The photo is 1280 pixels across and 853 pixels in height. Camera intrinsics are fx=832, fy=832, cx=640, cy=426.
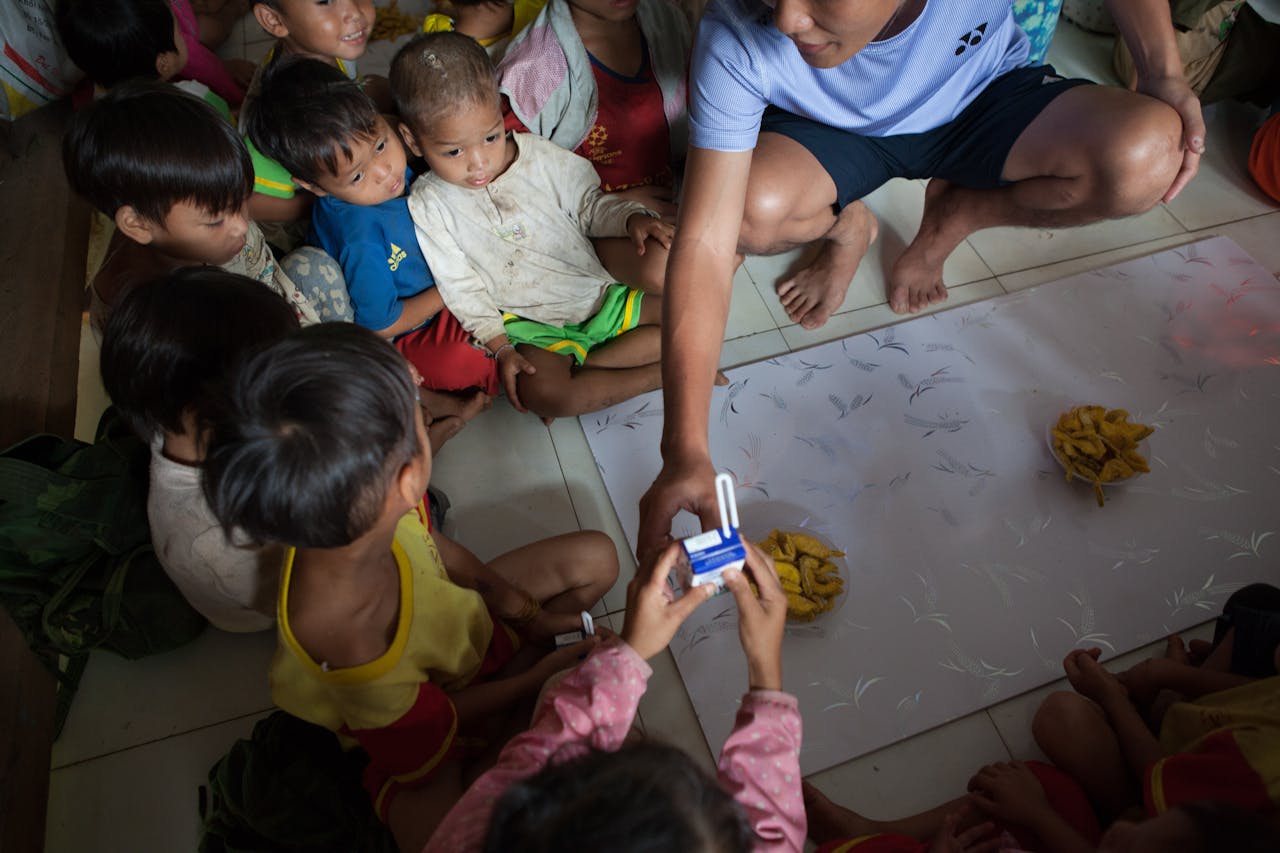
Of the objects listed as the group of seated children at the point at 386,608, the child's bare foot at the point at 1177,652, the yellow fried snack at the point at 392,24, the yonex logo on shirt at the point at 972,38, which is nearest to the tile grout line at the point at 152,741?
the group of seated children at the point at 386,608

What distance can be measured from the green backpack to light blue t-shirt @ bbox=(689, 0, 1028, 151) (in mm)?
952

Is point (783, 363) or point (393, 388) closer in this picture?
point (393, 388)

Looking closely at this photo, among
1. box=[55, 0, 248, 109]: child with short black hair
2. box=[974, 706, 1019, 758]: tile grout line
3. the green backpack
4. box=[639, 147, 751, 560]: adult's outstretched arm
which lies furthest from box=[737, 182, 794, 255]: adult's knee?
box=[55, 0, 248, 109]: child with short black hair

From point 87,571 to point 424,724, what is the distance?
60 centimetres

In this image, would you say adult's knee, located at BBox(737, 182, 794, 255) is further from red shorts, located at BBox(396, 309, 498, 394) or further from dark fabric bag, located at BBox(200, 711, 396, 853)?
dark fabric bag, located at BBox(200, 711, 396, 853)

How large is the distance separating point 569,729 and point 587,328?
0.93 m

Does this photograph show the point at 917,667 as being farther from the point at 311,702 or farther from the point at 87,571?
the point at 87,571

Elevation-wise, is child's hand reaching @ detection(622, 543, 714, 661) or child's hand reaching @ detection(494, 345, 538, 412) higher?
child's hand reaching @ detection(622, 543, 714, 661)

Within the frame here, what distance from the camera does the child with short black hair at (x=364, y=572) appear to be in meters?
0.74

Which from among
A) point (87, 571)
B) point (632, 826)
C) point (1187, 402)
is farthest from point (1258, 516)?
point (87, 571)

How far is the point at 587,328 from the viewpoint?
156 cm

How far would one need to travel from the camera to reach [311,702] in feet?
2.92

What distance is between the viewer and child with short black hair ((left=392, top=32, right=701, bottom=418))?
1.38m

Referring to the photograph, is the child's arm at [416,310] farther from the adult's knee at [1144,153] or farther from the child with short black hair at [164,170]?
the adult's knee at [1144,153]
